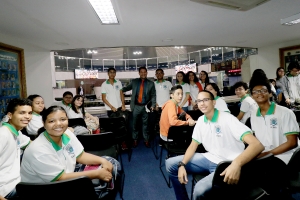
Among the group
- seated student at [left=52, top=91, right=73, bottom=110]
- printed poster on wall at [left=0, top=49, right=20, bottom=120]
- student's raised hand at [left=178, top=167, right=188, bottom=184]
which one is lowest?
student's raised hand at [left=178, top=167, right=188, bottom=184]

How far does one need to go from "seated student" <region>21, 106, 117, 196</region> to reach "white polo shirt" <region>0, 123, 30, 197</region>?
0.24 m

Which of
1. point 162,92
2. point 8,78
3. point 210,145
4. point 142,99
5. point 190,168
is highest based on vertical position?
point 8,78

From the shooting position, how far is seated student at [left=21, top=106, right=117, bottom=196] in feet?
4.42

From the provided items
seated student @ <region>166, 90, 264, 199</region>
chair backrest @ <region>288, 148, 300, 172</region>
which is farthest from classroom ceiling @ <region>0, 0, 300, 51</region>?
chair backrest @ <region>288, 148, 300, 172</region>

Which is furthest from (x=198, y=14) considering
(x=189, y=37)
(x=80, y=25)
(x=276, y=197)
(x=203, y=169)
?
(x=276, y=197)

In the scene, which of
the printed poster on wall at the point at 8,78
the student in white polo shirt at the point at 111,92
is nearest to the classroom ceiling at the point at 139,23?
the printed poster on wall at the point at 8,78

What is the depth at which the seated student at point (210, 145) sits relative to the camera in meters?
1.61

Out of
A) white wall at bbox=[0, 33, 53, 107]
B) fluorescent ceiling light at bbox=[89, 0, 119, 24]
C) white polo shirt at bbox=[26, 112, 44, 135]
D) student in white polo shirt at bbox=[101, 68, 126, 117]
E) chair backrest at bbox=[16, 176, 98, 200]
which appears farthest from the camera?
→ white wall at bbox=[0, 33, 53, 107]

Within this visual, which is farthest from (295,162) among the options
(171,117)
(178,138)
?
(171,117)

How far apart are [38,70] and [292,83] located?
20.1 feet

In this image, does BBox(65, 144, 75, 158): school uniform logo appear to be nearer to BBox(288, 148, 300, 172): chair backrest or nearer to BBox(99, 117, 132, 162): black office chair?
BBox(99, 117, 132, 162): black office chair

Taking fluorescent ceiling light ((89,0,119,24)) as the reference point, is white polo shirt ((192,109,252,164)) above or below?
below

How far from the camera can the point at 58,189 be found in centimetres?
114

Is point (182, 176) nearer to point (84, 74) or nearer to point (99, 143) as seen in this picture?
point (99, 143)
